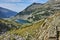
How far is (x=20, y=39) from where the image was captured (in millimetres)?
130625

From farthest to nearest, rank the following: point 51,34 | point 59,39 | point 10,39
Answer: point 10,39, point 51,34, point 59,39

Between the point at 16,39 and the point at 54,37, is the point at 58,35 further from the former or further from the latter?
the point at 16,39

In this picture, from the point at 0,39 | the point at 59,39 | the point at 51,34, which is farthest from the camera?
the point at 0,39

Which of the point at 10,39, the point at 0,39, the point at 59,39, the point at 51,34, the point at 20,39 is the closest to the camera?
the point at 59,39

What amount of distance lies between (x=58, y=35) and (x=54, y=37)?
0.81 metres

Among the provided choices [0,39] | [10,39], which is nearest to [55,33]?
[10,39]

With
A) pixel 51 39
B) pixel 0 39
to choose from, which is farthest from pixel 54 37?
pixel 0 39

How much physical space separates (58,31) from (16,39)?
9190 centimetres

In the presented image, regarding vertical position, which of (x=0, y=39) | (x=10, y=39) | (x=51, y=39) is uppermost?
(x=51, y=39)

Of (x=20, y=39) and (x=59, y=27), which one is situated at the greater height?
(x=59, y=27)

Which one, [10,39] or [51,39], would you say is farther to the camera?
[10,39]

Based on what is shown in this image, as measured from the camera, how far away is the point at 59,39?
36.0 metres

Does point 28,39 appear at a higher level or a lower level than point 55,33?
lower

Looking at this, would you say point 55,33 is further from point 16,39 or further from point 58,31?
Answer: point 16,39
